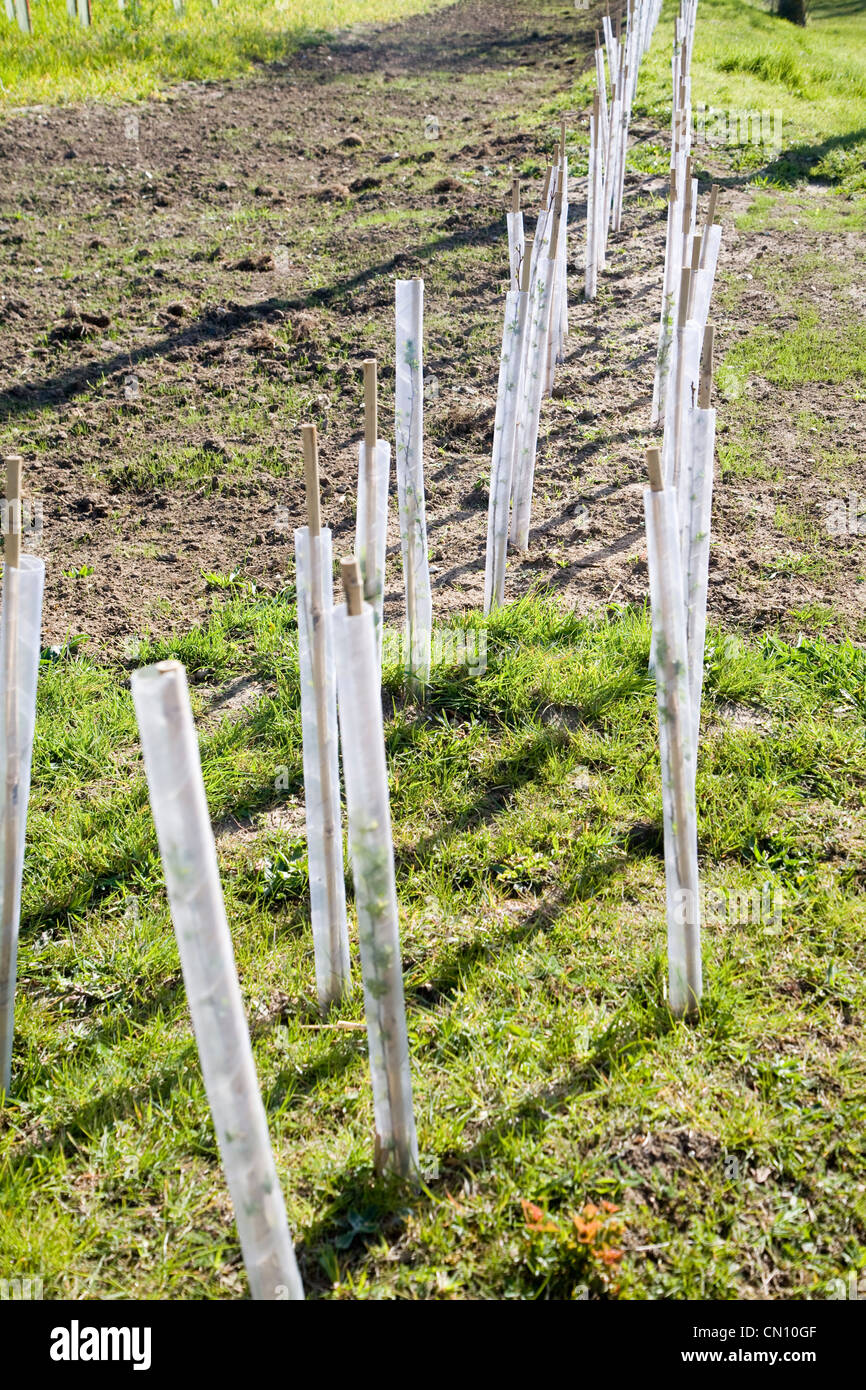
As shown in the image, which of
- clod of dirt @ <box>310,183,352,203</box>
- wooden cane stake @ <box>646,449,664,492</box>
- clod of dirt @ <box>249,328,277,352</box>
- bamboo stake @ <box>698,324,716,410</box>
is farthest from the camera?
clod of dirt @ <box>310,183,352,203</box>

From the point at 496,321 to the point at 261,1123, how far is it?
5.88 meters

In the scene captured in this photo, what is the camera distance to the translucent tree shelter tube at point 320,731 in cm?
223

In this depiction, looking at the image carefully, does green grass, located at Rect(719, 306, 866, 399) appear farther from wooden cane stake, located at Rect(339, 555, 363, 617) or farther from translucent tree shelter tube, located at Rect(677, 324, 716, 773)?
wooden cane stake, located at Rect(339, 555, 363, 617)

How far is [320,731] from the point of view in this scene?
2.31 meters

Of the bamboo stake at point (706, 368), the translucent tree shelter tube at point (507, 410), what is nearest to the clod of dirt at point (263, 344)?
the translucent tree shelter tube at point (507, 410)

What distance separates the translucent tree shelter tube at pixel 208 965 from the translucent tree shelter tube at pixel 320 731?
0.76 m

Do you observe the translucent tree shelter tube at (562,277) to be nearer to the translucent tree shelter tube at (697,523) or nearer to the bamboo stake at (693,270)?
the bamboo stake at (693,270)

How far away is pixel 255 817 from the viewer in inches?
126

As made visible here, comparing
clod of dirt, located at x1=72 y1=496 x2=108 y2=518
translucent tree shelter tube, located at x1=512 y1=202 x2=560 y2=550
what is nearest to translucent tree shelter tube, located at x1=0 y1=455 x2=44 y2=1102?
translucent tree shelter tube, located at x1=512 y1=202 x2=560 y2=550

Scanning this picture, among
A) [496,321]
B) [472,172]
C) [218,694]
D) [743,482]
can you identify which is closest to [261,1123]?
[218,694]

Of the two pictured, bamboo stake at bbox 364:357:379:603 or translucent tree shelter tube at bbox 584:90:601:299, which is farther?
translucent tree shelter tube at bbox 584:90:601:299

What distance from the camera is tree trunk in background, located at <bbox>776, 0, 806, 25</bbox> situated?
625 inches

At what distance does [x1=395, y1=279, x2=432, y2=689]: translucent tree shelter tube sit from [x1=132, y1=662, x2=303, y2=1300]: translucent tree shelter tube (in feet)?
6.75
